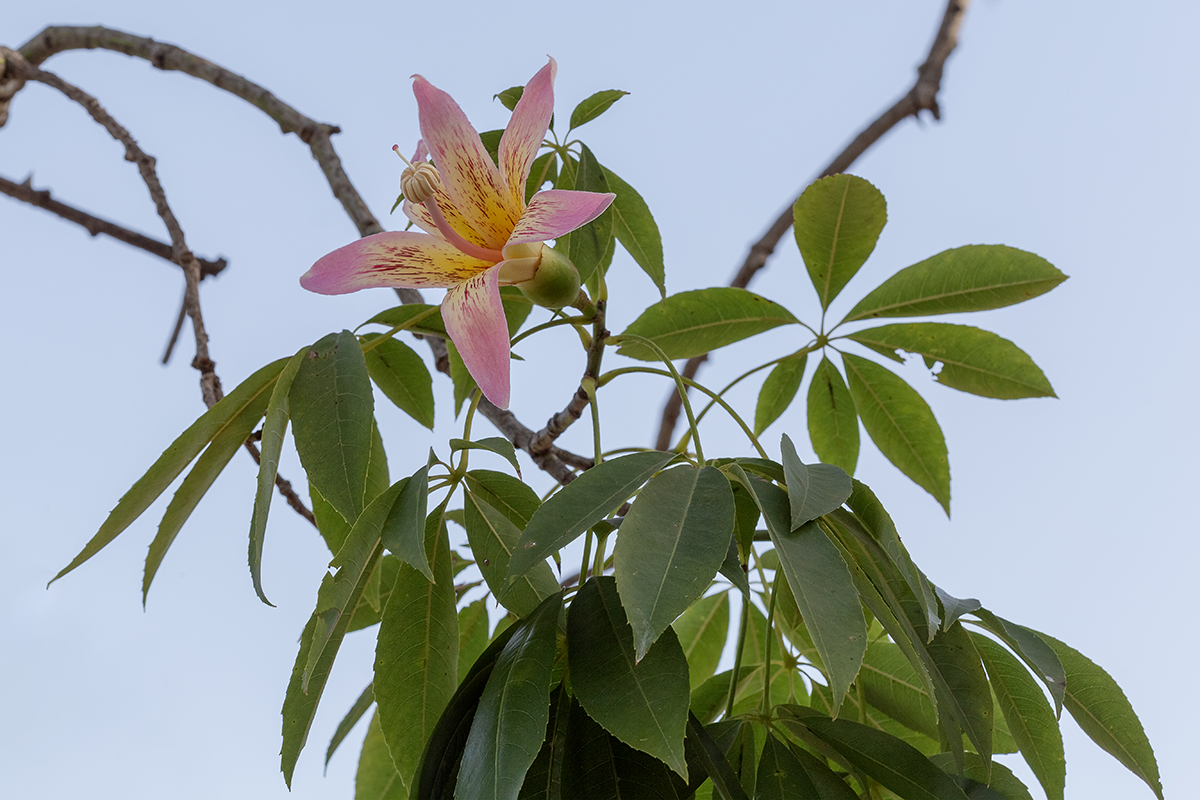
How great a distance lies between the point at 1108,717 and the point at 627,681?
0.33 meters

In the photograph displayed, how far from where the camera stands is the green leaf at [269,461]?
1.77 ft

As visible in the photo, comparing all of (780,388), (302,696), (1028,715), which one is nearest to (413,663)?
(302,696)

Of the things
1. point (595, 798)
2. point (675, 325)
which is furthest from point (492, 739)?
point (675, 325)

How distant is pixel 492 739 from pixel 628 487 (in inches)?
5.8

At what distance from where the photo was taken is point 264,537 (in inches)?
22.2

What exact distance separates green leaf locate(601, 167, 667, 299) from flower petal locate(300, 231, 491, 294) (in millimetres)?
183

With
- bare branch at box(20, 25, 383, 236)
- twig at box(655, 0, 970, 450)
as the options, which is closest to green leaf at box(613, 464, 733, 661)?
bare branch at box(20, 25, 383, 236)

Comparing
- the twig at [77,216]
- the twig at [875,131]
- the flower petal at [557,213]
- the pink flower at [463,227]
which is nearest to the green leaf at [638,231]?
the pink flower at [463,227]

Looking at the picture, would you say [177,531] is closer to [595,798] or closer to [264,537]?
[264,537]

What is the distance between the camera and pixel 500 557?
0.66 m

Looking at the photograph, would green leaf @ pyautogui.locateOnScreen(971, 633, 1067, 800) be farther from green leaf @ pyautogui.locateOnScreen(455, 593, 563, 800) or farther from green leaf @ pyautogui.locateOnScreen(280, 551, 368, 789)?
green leaf @ pyautogui.locateOnScreen(280, 551, 368, 789)

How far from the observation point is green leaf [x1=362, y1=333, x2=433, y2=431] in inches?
35.3

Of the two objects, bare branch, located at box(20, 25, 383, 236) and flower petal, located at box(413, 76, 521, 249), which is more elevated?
bare branch, located at box(20, 25, 383, 236)

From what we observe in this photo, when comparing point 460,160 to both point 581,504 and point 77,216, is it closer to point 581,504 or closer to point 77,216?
point 581,504
